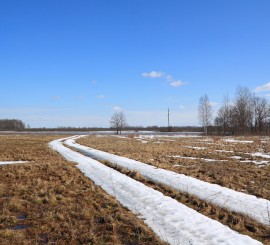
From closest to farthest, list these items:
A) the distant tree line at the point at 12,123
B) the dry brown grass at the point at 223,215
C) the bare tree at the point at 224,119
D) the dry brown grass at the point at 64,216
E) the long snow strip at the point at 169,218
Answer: the long snow strip at the point at 169,218 → the dry brown grass at the point at 64,216 → the dry brown grass at the point at 223,215 → the bare tree at the point at 224,119 → the distant tree line at the point at 12,123

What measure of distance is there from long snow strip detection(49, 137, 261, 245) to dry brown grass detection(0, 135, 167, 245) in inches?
11.5

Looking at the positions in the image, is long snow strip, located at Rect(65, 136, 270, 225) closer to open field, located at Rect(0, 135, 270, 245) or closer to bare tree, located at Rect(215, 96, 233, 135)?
open field, located at Rect(0, 135, 270, 245)

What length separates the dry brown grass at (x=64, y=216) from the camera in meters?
5.90

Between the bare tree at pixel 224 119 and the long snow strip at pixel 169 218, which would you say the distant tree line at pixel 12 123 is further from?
the long snow strip at pixel 169 218

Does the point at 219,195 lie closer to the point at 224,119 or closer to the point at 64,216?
the point at 64,216

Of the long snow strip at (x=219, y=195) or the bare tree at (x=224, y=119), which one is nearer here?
the long snow strip at (x=219, y=195)

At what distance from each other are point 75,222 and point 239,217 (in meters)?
A: 3.62

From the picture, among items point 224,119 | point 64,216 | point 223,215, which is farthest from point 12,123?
point 223,215

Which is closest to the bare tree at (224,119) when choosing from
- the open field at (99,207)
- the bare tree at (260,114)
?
the bare tree at (260,114)

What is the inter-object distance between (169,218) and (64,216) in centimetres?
244

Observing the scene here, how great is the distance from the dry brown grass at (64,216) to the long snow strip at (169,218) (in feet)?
0.96

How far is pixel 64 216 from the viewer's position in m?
7.21

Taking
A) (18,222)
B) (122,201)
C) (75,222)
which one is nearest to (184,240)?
(75,222)

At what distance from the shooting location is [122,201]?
845 centimetres
